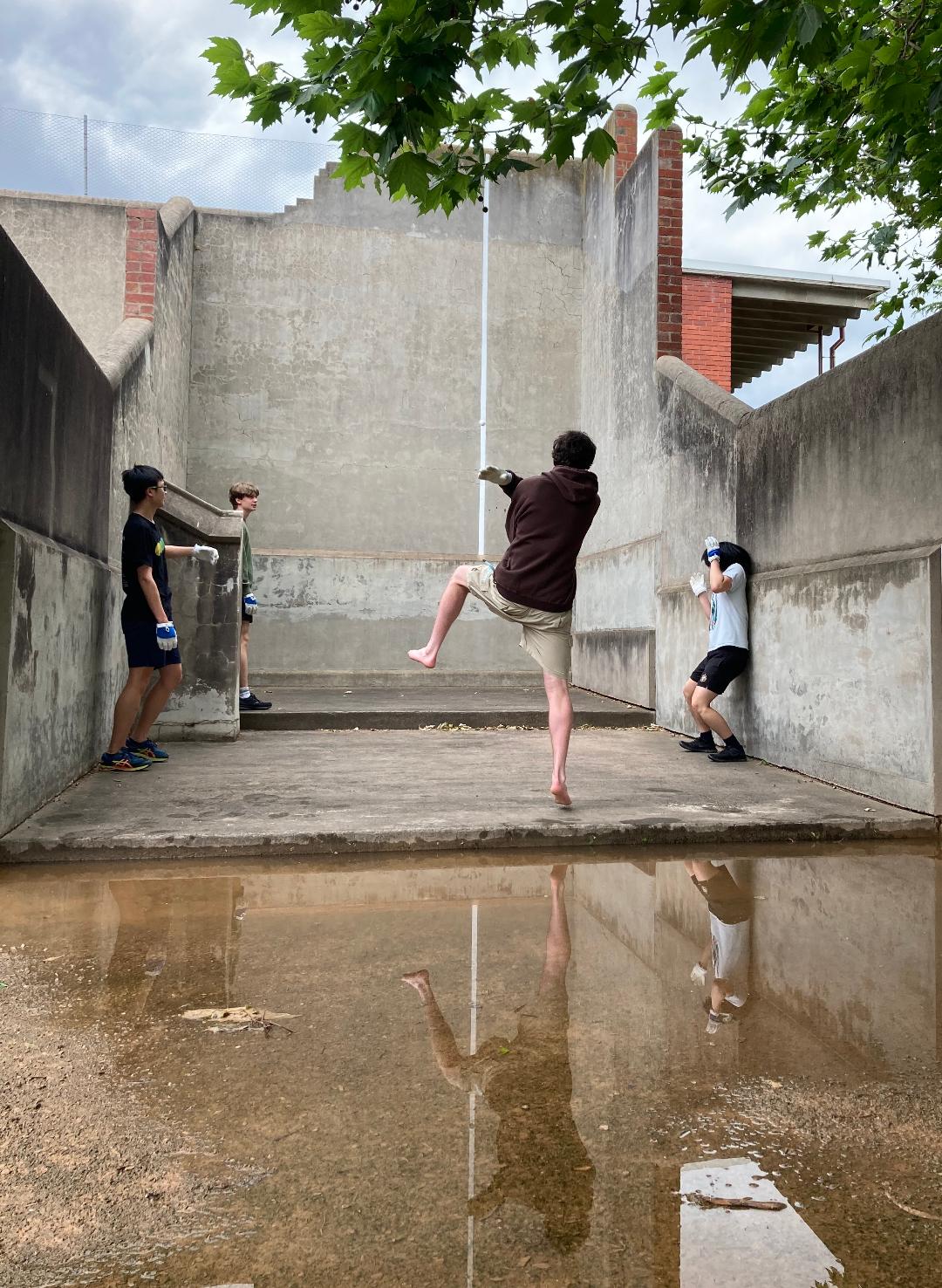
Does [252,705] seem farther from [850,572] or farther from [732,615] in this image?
[850,572]

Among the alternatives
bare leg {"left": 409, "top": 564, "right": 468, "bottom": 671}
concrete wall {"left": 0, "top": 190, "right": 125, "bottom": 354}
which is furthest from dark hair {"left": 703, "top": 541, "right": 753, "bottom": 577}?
concrete wall {"left": 0, "top": 190, "right": 125, "bottom": 354}

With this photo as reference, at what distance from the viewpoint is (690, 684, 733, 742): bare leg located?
263 inches

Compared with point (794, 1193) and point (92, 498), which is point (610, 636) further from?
point (794, 1193)

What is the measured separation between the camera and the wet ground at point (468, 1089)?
4.90 feet

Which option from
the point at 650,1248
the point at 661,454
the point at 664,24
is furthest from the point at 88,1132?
the point at 661,454

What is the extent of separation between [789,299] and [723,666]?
8.10 meters

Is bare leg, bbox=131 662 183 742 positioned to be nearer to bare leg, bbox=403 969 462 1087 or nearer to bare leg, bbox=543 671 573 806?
bare leg, bbox=543 671 573 806

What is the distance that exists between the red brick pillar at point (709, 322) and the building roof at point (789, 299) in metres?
0.13

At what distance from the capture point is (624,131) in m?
11.5

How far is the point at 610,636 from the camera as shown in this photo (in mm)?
10539

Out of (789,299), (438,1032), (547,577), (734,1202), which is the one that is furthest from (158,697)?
(789,299)

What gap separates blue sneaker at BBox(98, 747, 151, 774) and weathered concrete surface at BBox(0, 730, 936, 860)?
14 cm

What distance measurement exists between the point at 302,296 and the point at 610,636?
6182 millimetres

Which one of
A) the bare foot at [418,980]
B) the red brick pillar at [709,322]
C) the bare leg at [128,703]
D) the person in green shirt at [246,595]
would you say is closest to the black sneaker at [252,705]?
the person in green shirt at [246,595]
